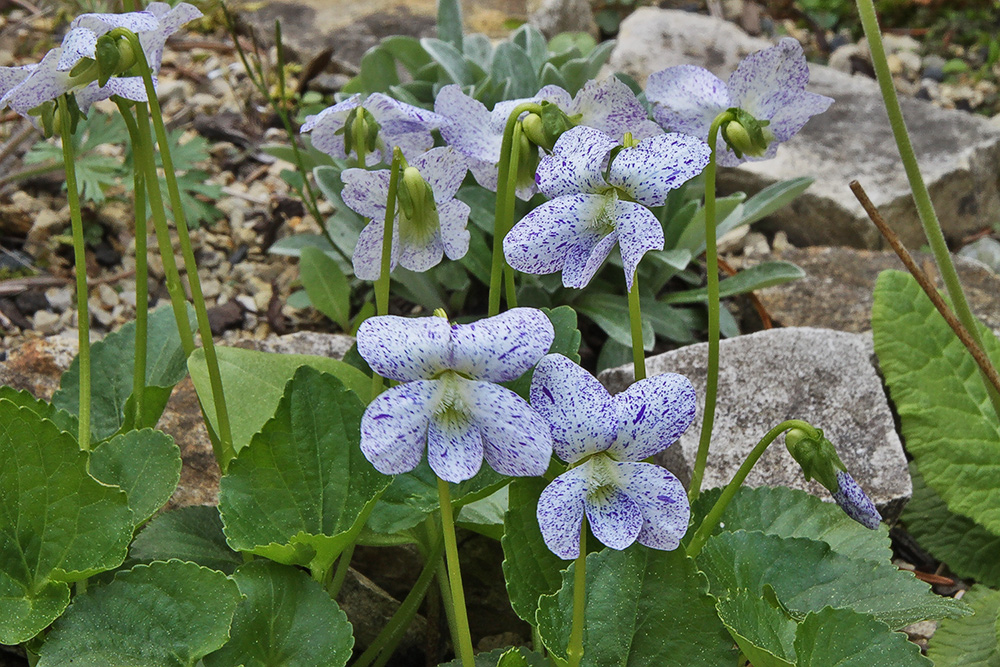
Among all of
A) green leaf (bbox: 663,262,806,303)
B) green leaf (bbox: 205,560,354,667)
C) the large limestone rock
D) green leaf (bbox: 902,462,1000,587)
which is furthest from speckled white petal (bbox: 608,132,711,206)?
the large limestone rock

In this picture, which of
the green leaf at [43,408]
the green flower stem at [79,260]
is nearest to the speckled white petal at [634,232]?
the green flower stem at [79,260]

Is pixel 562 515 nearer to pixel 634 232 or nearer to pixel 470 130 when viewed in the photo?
pixel 634 232

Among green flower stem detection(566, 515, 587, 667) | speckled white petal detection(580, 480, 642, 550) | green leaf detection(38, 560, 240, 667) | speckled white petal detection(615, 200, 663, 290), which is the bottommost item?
green leaf detection(38, 560, 240, 667)

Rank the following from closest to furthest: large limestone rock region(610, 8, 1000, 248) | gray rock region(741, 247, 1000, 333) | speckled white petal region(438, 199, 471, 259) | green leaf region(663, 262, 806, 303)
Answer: speckled white petal region(438, 199, 471, 259), green leaf region(663, 262, 806, 303), gray rock region(741, 247, 1000, 333), large limestone rock region(610, 8, 1000, 248)

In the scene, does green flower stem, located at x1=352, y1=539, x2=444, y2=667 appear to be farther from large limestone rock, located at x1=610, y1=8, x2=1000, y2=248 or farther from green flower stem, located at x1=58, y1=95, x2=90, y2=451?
large limestone rock, located at x1=610, y1=8, x2=1000, y2=248

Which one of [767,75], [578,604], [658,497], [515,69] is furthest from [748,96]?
[515,69]

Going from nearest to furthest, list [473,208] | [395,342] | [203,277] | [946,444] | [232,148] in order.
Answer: [395,342]
[946,444]
[473,208]
[203,277]
[232,148]

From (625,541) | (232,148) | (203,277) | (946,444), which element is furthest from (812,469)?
(232,148)

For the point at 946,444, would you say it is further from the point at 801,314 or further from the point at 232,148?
the point at 232,148
